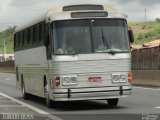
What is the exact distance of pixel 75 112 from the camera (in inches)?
672

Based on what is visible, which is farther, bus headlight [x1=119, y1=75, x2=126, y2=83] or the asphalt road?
bus headlight [x1=119, y1=75, x2=126, y2=83]

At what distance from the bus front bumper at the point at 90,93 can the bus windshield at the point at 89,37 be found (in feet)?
3.55

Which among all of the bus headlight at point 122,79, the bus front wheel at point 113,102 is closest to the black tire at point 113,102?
the bus front wheel at point 113,102

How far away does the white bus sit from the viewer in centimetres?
1734

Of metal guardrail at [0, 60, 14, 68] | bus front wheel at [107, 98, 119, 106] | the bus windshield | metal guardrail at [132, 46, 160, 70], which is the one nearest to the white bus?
the bus windshield

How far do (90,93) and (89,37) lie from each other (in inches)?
64.3

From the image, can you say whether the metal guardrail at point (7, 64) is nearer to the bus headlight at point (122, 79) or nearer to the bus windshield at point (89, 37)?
the bus windshield at point (89, 37)

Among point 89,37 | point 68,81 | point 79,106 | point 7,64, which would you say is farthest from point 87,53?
point 7,64

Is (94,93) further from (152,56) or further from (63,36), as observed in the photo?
(152,56)

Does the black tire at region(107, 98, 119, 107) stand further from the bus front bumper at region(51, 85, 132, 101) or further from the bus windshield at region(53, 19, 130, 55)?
the bus windshield at region(53, 19, 130, 55)

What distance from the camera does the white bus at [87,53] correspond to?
1734 centimetres

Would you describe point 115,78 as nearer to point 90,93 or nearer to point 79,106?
point 90,93

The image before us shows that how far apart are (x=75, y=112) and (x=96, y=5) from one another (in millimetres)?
3369

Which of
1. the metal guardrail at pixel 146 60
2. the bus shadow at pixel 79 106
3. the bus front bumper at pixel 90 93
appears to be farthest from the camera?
the metal guardrail at pixel 146 60
